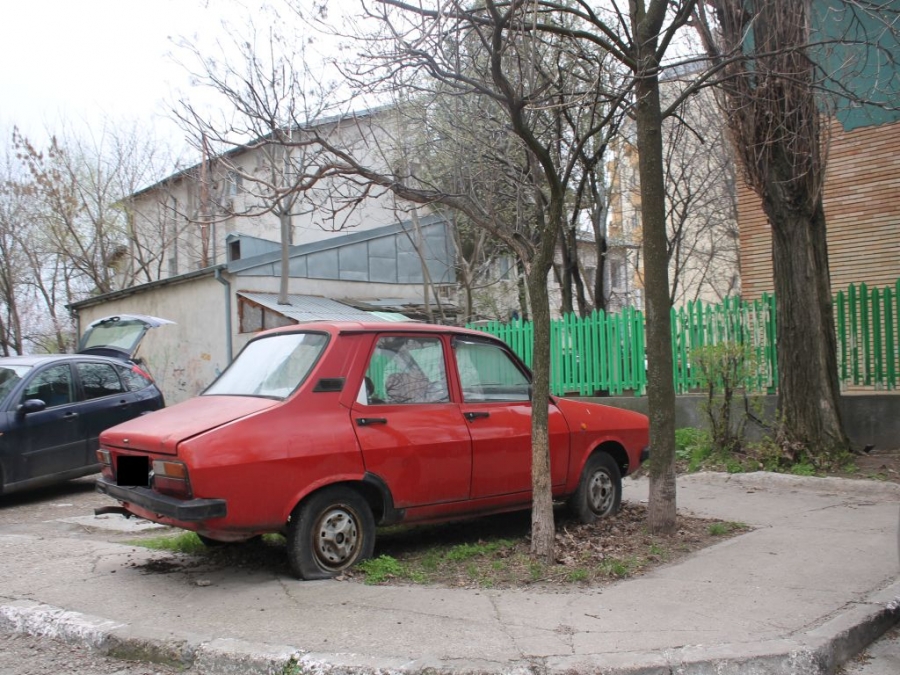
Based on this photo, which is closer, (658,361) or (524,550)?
(524,550)

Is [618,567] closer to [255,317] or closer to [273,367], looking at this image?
[273,367]

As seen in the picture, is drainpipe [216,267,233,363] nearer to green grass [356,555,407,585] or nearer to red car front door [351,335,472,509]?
red car front door [351,335,472,509]

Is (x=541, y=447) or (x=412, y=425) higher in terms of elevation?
(x=412, y=425)

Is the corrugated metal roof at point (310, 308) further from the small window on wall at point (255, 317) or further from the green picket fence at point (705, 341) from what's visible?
the green picket fence at point (705, 341)

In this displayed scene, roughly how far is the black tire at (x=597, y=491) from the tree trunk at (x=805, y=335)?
3267mm

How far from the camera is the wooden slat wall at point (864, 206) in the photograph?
13633 mm

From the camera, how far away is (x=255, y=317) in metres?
18.5

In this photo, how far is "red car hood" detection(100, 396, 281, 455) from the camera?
5.01 metres

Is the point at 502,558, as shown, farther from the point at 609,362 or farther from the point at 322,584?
the point at 609,362

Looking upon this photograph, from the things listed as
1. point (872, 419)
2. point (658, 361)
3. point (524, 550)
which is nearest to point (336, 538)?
point (524, 550)

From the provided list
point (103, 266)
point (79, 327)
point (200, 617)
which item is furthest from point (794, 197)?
point (103, 266)

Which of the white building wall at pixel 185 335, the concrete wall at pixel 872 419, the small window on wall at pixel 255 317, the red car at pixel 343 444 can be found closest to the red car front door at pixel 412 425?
the red car at pixel 343 444

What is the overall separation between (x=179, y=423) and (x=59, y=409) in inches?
201

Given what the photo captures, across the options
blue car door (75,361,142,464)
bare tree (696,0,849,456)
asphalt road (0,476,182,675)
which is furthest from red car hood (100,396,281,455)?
bare tree (696,0,849,456)
